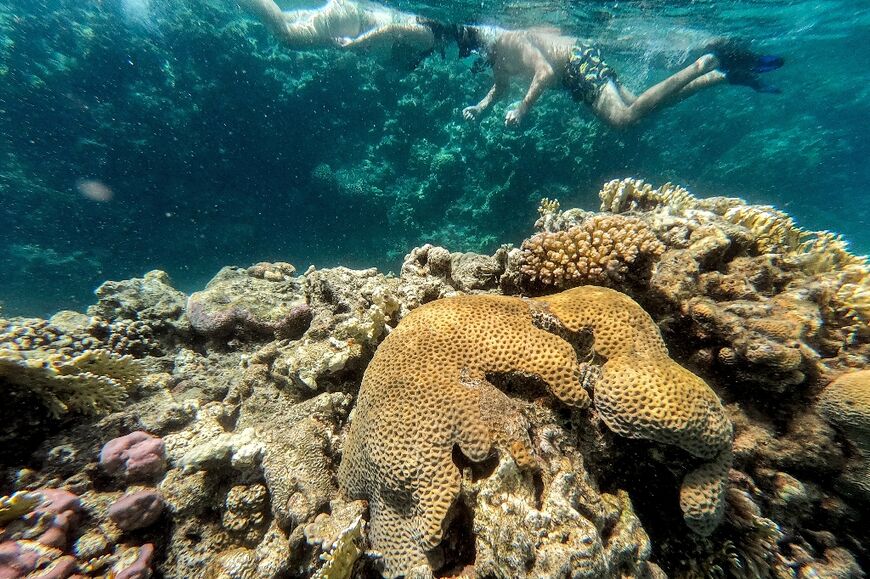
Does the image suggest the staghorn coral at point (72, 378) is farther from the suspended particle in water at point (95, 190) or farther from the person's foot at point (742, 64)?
the suspended particle in water at point (95, 190)

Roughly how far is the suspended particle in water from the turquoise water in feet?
0.30

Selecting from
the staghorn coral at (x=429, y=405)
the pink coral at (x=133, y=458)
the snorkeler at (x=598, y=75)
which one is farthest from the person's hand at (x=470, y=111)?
the pink coral at (x=133, y=458)

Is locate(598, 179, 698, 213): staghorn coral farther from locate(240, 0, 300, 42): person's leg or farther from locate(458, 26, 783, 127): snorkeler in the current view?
locate(240, 0, 300, 42): person's leg

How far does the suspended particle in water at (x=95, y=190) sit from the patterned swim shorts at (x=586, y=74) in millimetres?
19720

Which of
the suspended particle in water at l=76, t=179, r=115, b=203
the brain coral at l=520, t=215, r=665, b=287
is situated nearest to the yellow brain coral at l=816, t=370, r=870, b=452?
the brain coral at l=520, t=215, r=665, b=287

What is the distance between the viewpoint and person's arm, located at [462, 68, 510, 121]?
9.68 meters

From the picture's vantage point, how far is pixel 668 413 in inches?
82.4

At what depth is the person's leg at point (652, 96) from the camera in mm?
9344

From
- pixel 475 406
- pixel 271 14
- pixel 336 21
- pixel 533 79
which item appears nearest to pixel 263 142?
pixel 271 14

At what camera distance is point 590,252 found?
3307mm

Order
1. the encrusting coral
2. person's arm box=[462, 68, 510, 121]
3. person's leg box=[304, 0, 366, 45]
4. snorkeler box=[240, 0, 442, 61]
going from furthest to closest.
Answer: person's leg box=[304, 0, 366, 45] → snorkeler box=[240, 0, 442, 61] → person's arm box=[462, 68, 510, 121] → the encrusting coral

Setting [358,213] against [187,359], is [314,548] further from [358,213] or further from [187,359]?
[358,213]

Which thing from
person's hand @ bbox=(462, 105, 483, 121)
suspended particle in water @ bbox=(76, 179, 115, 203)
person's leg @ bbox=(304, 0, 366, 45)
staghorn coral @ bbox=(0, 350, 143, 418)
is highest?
person's leg @ bbox=(304, 0, 366, 45)

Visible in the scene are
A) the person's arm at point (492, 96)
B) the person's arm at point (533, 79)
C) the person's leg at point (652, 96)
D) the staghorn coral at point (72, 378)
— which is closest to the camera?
the staghorn coral at point (72, 378)
